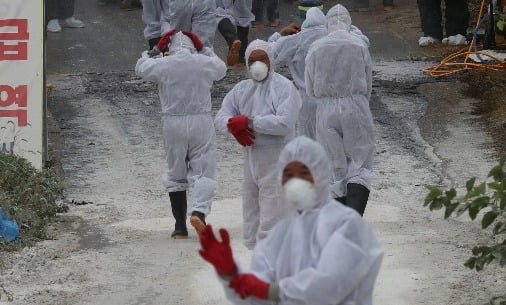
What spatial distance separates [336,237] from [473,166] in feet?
22.8

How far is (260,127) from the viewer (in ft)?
29.9

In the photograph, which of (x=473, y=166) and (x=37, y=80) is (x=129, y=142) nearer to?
(x=37, y=80)

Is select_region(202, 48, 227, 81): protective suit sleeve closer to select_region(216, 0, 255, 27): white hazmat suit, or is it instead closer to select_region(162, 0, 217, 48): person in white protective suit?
select_region(162, 0, 217, 48): person in white protective suit

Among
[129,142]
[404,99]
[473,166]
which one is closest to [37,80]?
[129,142]

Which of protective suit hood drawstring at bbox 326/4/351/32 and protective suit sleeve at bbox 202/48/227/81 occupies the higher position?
protective suit hood drawstring at bbox 326/4/351/32

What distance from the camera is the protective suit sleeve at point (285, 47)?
1102cm

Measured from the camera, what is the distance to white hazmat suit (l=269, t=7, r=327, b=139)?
36.0 feet

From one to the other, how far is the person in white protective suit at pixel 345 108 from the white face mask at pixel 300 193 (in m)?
4.39

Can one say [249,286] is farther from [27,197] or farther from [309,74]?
[27,197]

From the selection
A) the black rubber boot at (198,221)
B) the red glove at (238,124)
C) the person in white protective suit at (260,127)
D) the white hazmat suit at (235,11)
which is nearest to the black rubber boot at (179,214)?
the black rubber boot at (198,221)

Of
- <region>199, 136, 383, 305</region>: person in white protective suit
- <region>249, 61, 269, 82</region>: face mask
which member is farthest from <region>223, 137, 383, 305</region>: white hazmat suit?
<region>249, 61, 269, 82</region>: face mask

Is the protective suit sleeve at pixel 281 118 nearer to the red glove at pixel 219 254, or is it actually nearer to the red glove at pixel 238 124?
the red glove at pixel 238 124

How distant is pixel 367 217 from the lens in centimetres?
1072

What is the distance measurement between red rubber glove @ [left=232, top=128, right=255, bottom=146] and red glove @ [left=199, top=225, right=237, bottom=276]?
3.67 m
